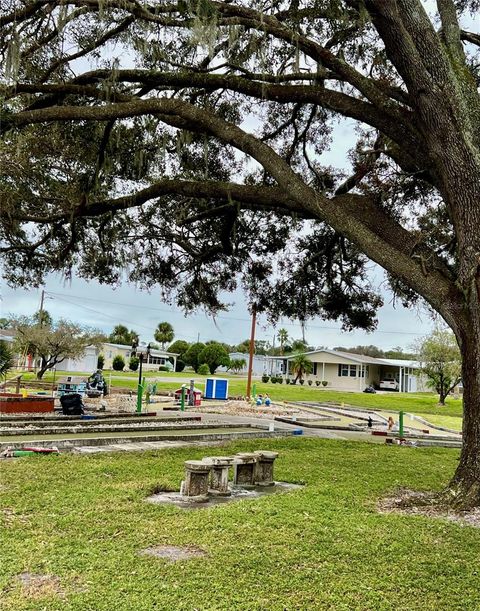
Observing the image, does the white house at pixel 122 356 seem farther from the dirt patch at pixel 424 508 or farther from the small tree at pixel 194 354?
the dirt patch at pixel 424 508

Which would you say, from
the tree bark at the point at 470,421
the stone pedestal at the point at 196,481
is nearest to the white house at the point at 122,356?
the stone pedestal at the point at 196,481

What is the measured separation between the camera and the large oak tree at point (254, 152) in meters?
6.50

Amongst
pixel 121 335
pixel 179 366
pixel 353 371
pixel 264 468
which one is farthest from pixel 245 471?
pixel 121 335

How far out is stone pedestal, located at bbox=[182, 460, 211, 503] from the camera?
5988 mm

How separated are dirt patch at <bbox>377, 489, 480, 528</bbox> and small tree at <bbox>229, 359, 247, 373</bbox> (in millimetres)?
57755

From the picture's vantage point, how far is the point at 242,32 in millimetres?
7664

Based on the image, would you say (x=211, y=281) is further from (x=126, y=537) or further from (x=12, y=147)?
(x=126, y=537)

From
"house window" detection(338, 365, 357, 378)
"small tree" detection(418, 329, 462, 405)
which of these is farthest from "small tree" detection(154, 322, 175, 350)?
"small tree" detection(418, 329, 462, 405)

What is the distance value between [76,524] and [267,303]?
7.69m

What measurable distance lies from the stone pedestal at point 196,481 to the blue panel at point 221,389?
21.0 meters

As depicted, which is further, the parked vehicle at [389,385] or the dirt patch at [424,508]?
the parked vehicle at [389,385]

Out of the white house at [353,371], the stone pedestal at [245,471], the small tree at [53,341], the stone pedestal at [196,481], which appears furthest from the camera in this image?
the white house at [353,371]

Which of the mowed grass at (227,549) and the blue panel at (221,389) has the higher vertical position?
the blue panel at (221,389)

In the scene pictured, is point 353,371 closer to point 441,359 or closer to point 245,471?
point 441,359
